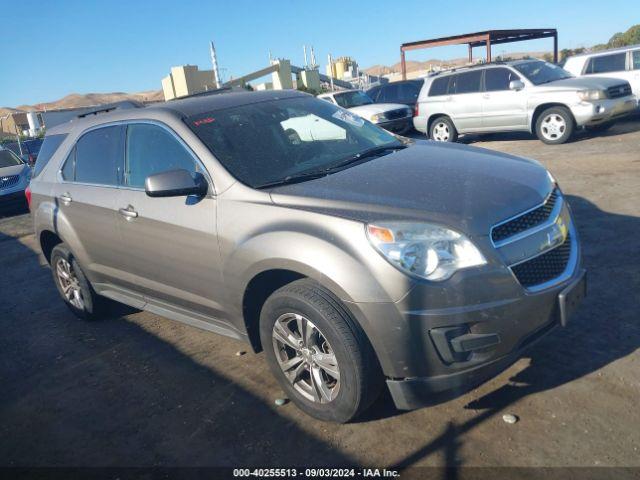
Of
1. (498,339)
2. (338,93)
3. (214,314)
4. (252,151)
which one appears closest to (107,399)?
(214,314)

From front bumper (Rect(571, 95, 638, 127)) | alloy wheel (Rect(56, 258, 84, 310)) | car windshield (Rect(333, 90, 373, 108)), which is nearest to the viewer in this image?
alloy wheel (Rect(56, 258, 84, 310))

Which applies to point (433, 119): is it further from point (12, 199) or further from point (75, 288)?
point (12, 199)

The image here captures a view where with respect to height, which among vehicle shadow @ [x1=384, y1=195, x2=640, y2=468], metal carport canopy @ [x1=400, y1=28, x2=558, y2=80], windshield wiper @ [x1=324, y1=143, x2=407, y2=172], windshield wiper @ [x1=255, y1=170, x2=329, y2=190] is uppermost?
metal carport canopy @ [x1=400, y1=28, x2=558, y2=80]

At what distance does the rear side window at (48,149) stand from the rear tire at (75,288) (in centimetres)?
81

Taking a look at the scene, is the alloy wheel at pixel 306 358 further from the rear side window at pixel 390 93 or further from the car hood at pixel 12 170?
the rear side window at pixel 390 93

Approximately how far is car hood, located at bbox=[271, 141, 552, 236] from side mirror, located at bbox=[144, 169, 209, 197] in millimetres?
531

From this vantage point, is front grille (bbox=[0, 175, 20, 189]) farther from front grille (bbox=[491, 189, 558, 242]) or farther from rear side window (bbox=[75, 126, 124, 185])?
front grille (bbox=[491, 189, 558, 242])

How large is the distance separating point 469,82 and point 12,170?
10859 mm

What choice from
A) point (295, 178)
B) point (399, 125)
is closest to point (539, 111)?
point (399, 125)

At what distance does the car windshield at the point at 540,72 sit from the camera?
438 inches

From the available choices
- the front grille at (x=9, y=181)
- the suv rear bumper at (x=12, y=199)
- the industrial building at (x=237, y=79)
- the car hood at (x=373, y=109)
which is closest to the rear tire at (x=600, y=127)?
the car hood at (x=373, y=109)

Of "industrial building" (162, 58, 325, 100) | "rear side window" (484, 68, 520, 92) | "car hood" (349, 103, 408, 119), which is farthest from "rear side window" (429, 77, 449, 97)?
"industrial building" (162, 58, 325, 100)

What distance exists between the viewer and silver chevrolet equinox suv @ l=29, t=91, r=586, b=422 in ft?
8.50

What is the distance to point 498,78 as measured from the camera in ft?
37.7
